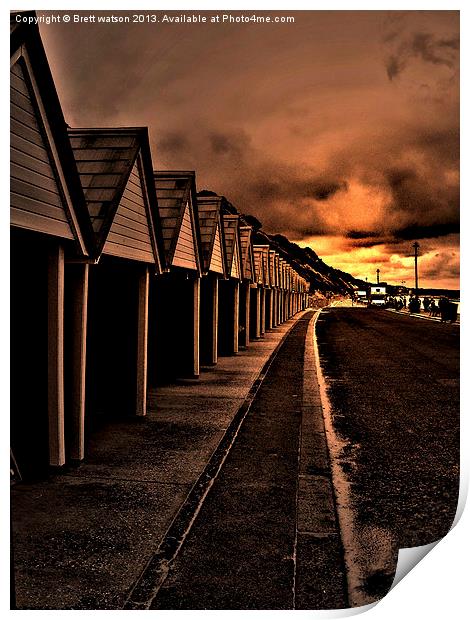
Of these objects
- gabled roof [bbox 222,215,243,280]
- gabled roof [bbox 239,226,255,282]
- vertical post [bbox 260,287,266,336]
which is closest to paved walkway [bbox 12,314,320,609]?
gabled roof [bbox 222,215,243,280]

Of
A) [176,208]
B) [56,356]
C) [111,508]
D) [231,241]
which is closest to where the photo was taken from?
[111,508]

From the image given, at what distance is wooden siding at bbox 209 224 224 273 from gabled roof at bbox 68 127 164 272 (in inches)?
217

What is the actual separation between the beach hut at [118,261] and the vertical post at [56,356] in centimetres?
52

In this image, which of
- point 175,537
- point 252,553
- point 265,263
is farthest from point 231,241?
point 252,553

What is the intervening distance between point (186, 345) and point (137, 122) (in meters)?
7.62

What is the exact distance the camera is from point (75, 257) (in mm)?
6270

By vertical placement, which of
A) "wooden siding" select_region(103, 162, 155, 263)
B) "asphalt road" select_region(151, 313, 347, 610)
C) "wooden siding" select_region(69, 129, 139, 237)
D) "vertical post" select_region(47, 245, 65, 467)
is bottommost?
"asphalt road" select_region(151, 313, 347, 610)

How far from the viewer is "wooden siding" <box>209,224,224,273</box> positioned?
44.5 feet

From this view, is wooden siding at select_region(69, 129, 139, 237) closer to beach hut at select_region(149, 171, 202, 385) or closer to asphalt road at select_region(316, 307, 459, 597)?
beach hut at select_region(149, 171, 202, 385)

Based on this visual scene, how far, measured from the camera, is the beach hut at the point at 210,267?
13.2 metres

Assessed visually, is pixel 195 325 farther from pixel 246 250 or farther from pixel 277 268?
pixel 277 268

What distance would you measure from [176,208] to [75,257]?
13.5ft

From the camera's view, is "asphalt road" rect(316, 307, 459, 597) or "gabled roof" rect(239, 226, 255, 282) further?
"gabled roof" rect(239, 226, 255, 282)
